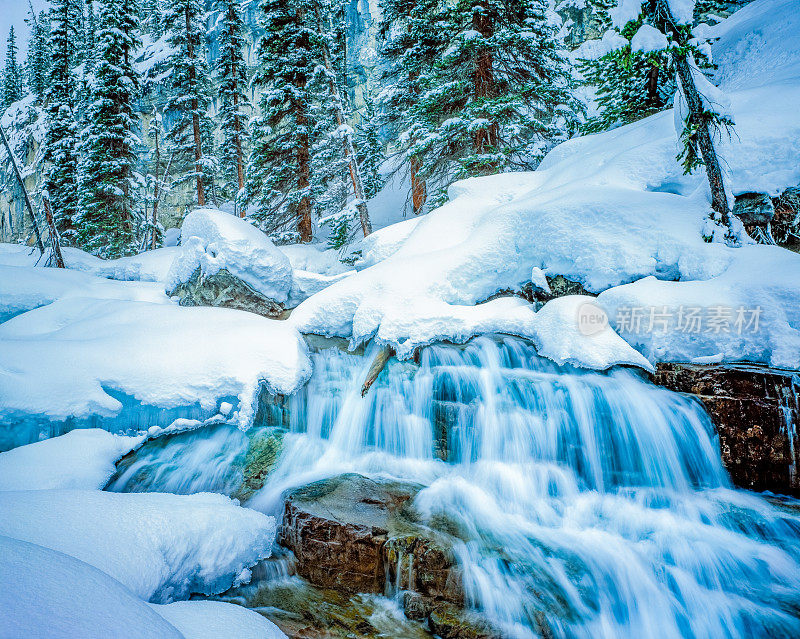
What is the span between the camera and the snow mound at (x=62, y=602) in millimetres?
1210

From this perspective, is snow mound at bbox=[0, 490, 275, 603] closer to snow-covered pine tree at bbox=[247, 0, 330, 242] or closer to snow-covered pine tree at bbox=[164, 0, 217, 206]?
snow-covered pine tree at bbox=[247, 0, 330, 242]

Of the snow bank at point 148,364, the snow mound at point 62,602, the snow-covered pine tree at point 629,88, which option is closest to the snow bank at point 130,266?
the snow bank at point 148,364

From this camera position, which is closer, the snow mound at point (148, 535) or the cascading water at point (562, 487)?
the snow mound at point (148, 535)

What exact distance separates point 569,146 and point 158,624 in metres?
11.1

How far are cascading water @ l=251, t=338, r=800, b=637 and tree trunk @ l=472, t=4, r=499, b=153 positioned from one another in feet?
25.8

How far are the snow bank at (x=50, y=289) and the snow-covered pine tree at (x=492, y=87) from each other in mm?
8668

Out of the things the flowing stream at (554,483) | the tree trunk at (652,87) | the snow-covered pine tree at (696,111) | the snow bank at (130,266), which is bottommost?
the flowing stream at (554,483)

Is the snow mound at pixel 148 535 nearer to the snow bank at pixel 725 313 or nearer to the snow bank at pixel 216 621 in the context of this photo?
the snow bank at pixel 216 621

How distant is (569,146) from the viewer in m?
9.28

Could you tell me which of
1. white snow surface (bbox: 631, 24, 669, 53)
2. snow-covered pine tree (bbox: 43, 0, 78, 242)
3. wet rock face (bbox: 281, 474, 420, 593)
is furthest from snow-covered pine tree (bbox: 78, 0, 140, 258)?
white snow surface (bbox: 631, 24, 669, 53)

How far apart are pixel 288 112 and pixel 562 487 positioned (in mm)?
14965

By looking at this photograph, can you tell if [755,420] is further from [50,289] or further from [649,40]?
[50,289]

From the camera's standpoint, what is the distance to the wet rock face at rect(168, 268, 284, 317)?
813 centimetres

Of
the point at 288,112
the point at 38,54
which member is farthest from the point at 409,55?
the point at 38,54
